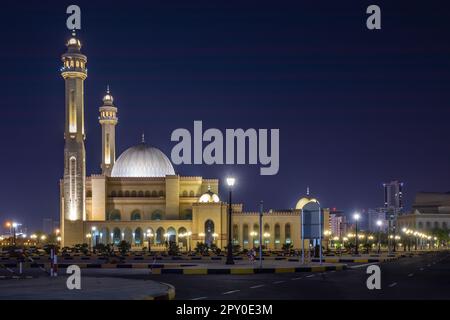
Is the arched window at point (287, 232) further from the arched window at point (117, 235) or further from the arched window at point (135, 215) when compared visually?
the arched window at point (117, 235)

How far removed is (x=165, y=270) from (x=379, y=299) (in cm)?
1248

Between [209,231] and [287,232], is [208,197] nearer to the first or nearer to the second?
[209,231]

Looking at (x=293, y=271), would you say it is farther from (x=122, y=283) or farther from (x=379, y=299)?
(x=379, y=299)

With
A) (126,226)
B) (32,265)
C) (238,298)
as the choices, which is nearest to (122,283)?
(238,298)

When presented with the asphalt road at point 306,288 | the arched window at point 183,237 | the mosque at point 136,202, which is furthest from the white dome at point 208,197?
the asphalt road at point 306,288

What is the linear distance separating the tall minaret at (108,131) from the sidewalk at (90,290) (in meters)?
77.0

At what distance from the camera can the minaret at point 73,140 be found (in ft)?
262

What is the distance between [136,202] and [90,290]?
74.6 m

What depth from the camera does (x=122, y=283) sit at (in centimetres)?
1889

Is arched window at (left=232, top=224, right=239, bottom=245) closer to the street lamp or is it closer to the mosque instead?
the mosque

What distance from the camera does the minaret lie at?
79.9m

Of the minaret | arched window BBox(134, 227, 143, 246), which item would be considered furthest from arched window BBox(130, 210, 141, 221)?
the minaret

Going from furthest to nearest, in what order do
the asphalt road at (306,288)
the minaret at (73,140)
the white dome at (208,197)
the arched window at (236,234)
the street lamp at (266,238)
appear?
the arched window at (236,234), the street lamp at (266,238), the white dome at (208,197), the minaret at (73,140), the asphalt road at (306,288)
